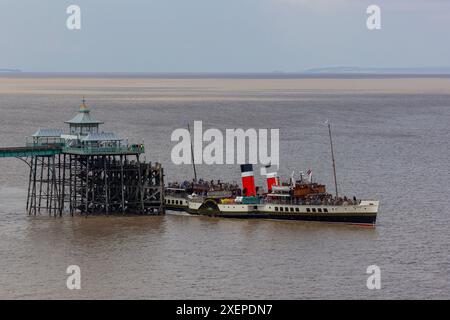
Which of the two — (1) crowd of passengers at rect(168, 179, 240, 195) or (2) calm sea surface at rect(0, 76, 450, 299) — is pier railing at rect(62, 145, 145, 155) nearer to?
(2) calm sea surface at rect(0, 76, 450, 299)

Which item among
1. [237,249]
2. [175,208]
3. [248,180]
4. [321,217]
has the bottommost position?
[237,249]

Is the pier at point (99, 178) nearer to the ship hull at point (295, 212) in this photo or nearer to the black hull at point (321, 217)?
the ship hull at point (295, 212)

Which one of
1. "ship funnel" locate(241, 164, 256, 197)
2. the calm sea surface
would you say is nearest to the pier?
the calm sea surface

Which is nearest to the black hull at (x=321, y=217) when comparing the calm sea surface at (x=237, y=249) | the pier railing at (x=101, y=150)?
the calm sea surface at (x=237, y=249)

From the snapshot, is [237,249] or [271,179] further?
[271,179]

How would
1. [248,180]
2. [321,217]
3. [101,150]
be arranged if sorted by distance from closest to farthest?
[321,217] < [101,150] < [248,180]

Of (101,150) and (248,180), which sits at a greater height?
(101,150)

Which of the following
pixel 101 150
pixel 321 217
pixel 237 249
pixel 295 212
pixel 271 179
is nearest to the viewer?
pixel 237 249

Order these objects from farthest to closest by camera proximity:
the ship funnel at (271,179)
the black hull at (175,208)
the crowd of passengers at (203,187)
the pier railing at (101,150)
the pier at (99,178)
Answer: the crowd of passengers at (203,187) → the black hull at (175,208) → the ship funnel at (271,179) → the pier at (99,178) → the pier railing at (101,150)

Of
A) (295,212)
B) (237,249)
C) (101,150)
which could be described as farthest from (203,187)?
(237,249)

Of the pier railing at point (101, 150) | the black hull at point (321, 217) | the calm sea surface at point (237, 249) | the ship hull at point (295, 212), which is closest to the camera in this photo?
the calm sea surface at point (237, 249)

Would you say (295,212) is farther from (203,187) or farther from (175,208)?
(175,208)
